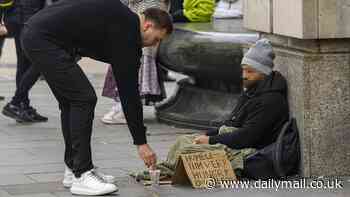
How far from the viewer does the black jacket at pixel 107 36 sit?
6.29 m

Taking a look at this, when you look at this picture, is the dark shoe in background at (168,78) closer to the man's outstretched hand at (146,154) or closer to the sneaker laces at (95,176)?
the sneaker laces at (95,176)

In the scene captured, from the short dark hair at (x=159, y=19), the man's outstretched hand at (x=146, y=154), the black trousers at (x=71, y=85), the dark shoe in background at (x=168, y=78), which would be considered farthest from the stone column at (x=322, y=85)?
the dark shoe in background at (x=168, y=78)

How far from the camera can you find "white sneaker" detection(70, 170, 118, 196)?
6.48 m

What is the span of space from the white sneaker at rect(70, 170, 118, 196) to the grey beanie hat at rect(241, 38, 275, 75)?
130cm

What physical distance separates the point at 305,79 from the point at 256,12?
40.2 inches

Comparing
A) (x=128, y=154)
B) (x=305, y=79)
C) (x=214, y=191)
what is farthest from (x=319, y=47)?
(x=128, y=154)

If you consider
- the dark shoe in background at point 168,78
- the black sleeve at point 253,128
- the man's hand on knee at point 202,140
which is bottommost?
the dark shoe in background at point 168,78

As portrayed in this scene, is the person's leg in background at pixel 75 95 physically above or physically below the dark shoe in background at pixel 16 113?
above

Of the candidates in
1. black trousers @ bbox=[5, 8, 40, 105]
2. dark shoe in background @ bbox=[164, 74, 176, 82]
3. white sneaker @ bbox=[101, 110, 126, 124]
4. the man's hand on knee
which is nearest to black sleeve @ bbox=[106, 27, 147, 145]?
the man's hand on knee

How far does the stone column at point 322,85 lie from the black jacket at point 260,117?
0.41 feet

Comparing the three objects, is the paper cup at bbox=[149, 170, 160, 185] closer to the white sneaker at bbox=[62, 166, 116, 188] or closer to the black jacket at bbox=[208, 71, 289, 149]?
the white sneaker at bbox=[62, 166, 116, 188]

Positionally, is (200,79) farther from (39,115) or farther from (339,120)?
(339,120)

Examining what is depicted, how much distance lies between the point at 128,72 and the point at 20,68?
3.69 meters

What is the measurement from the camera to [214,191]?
6.59 m
